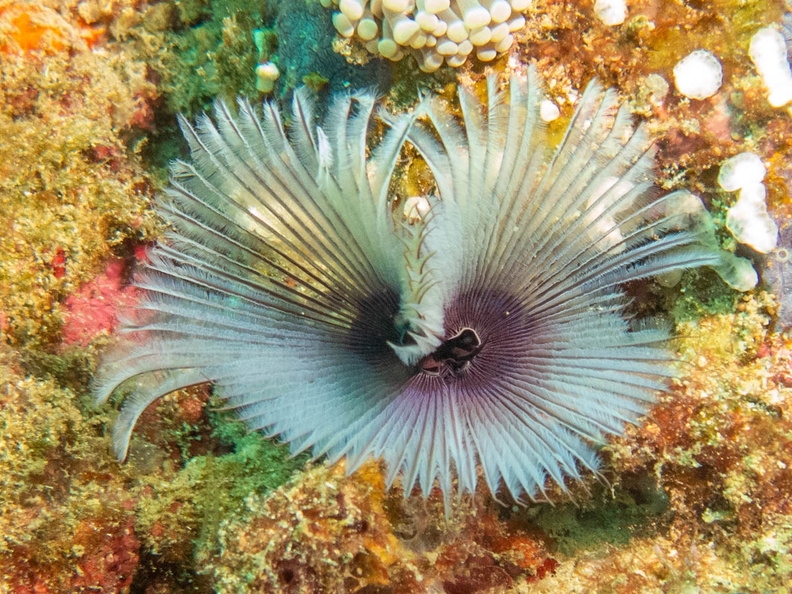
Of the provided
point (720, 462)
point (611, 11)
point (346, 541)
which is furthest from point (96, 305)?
point (720, 462)

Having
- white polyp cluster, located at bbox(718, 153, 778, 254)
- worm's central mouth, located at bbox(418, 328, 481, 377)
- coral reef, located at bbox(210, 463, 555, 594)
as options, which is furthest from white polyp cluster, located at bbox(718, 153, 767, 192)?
coral reef, located at bbox(210, 463, 555, 594)

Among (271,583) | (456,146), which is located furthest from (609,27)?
(271,583)

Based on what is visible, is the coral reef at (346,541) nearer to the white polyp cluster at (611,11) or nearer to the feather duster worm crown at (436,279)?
the feather duster worm crown at (436,279)

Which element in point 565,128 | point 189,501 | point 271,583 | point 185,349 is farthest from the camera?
point 189,501

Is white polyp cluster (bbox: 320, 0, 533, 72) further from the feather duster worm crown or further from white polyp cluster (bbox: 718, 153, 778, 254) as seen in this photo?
white polyp cluster (bbox: 718, 153, 778, 254)

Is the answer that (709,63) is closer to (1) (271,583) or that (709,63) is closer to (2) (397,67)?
(2) (397,67)

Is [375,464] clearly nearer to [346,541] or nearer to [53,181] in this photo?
A: [346,541]

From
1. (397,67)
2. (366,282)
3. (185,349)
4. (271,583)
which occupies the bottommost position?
(271,583)
